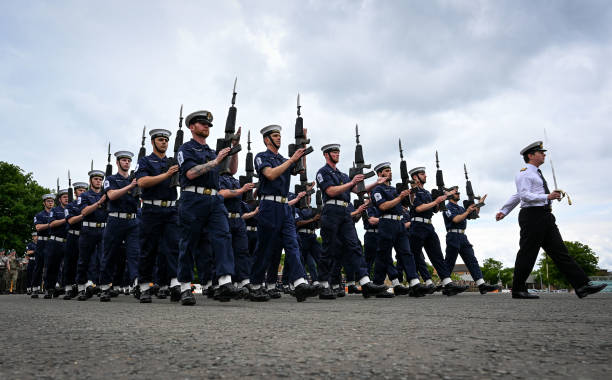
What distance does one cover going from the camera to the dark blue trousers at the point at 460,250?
34.2ft

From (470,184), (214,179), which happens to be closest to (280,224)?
(214,179)

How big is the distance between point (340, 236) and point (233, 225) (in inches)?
88.0

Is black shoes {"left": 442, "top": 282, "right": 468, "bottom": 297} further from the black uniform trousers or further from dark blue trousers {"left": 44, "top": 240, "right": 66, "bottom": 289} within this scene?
dark blue trousers {"left": 44, "top": 240, "right": 66, "bottom": 289}

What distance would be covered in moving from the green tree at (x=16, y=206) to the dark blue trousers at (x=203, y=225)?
108ft

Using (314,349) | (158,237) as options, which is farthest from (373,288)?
(314,349)

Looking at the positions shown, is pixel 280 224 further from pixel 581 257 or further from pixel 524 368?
pixel 581 257

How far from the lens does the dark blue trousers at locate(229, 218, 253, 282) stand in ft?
29.8

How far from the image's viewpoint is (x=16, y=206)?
34.4 metres

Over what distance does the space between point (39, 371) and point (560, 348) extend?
7.68 ft

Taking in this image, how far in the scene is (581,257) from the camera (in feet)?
239

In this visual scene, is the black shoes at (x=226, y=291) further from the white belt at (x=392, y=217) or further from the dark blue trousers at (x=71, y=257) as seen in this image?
the dark blue trousers at (x=71, y=257)

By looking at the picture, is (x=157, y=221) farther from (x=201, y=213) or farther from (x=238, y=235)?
(x=238, y=235)

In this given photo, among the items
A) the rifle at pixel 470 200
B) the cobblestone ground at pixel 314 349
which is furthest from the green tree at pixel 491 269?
the cobblestone ground at pixel 314 349

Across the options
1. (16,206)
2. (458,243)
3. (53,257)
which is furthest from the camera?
(16,206)
